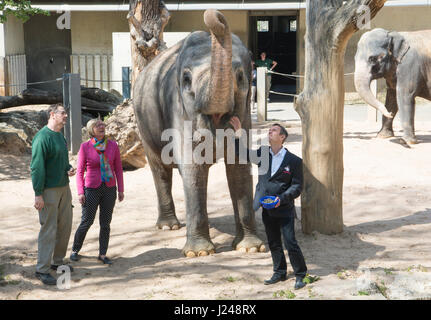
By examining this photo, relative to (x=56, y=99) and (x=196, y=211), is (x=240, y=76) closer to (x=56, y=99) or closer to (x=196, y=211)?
(x=196, y=211)

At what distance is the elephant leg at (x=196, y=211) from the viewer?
6.64 meters

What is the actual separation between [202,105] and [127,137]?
5281mm

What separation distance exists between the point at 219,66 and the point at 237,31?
563 inches

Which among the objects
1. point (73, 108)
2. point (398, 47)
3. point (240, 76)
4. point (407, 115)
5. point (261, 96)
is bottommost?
point (407, 115)

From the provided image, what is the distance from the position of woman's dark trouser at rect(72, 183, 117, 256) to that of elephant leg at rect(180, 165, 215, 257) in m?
0.74

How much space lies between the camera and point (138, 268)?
21.0ft

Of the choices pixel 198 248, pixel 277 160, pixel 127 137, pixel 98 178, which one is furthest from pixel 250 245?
pixel 127 137

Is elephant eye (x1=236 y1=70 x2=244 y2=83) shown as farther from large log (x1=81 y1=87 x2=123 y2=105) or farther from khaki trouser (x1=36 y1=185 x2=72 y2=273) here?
large log (x1=81 y1=87 x2=123 y2=105)

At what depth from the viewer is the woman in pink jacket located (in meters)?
6.45

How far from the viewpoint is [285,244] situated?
18.7 feet

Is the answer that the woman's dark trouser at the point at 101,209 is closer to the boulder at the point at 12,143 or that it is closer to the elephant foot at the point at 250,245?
the elephant foot at the point at 250,245

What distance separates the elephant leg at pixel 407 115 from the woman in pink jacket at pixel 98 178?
296 inches

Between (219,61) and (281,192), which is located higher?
(219,61)

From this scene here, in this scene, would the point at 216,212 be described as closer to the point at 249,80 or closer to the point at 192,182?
the point at 192,182
